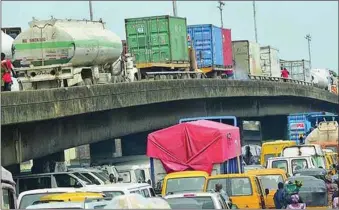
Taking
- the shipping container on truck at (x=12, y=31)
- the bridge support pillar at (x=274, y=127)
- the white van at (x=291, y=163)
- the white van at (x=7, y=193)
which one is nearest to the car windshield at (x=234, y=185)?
the white van at (x=7, y=193)

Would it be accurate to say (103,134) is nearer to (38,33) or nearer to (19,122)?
(38,33)

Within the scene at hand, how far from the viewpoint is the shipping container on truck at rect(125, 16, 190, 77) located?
44.7 m

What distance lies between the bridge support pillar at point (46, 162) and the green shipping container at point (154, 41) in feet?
33.0

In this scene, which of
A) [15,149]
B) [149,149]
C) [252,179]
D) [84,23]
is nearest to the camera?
[252,179]

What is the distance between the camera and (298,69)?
70875mm

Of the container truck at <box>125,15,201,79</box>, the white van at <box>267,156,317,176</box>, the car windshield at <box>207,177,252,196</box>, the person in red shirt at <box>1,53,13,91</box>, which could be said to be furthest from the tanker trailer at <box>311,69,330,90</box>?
the car windshield at <box>207,177,252,196</box>

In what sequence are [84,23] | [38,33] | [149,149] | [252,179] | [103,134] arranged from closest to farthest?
1. [252,179]
2. [149,149]
3. [38,33]
4. [84,23]
5. [103,134]

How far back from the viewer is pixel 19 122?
2527cm

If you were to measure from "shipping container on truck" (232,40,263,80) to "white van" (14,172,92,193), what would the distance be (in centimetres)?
3324

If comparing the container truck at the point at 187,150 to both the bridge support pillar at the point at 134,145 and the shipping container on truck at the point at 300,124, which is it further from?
the shipping container on truck at the point at 300,124

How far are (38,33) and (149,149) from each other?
8843 millimetres

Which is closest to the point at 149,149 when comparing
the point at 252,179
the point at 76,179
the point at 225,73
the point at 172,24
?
the point at 76,179

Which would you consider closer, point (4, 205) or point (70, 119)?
point (4, 205)

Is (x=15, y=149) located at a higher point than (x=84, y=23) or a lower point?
lower
